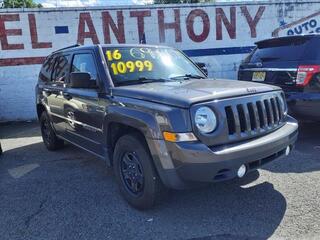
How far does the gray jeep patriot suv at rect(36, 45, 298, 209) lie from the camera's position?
10.9 ft

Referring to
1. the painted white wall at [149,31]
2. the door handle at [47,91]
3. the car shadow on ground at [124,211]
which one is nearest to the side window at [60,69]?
the door handle at [47,91]

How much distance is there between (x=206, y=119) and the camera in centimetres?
337

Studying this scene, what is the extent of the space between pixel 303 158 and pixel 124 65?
2.98 m

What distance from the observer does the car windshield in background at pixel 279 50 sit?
6.02m

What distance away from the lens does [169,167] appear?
3412 millimetres

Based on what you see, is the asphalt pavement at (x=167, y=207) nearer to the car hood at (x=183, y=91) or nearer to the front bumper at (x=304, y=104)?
the front bumper at (x=304, y=104)

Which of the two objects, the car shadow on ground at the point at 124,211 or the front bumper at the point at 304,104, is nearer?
the car shadow on ground at the point at 124,211

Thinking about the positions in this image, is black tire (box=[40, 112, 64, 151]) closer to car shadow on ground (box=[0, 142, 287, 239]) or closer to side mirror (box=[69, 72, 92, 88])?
car shadow on ground (box=[0, 142, 287, 239])

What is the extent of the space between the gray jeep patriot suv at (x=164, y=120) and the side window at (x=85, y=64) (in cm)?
1

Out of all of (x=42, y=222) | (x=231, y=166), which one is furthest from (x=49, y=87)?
(x=231, y=166)

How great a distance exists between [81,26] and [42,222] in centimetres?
783

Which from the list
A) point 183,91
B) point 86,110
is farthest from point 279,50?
point 86,110

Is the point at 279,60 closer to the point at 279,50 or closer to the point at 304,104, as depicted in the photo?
the point at 279,50

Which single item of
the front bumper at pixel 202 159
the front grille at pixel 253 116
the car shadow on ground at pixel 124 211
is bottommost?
the car shadow on ground at pixel 124 211
